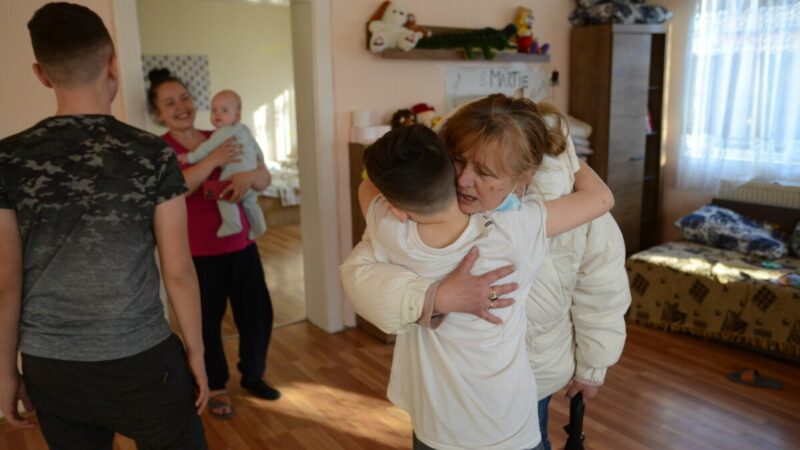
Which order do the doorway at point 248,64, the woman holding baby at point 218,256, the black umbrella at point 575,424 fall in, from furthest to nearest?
1. the doorway at point 248,64
2. the woman holding baby at point 218,256
3. the black umbrella at point 575,424

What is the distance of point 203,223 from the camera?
2.55 m

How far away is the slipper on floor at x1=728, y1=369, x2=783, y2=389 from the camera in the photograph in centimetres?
294

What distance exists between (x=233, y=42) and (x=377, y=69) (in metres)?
4.31

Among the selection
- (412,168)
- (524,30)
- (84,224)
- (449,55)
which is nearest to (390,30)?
(449,55)

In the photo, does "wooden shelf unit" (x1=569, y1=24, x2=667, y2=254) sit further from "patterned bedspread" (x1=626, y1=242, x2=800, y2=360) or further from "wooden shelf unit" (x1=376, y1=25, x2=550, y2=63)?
"patterned bedspread" (x1=626, y1=242, x2=800, y2=360)

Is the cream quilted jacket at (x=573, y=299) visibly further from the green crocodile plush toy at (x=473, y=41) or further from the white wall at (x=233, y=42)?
the white wall at (x=233, y=42)

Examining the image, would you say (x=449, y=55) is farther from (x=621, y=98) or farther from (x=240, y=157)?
(x=240, y=157)

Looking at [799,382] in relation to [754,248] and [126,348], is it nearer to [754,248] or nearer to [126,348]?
[754,248]

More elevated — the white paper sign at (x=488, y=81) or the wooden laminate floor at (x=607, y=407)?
the white paper sign at (x=488, y=81)

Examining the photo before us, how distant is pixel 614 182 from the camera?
4.39 metres

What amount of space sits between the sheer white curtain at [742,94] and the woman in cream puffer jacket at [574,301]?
321 centimetres

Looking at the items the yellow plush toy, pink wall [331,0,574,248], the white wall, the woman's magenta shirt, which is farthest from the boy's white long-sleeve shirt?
the white wall

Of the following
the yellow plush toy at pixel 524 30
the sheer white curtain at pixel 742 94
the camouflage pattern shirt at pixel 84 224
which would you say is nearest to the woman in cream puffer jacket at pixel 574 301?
the camouflage pattern shirt at pixel 84 224

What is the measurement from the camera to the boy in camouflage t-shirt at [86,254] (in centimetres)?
124
